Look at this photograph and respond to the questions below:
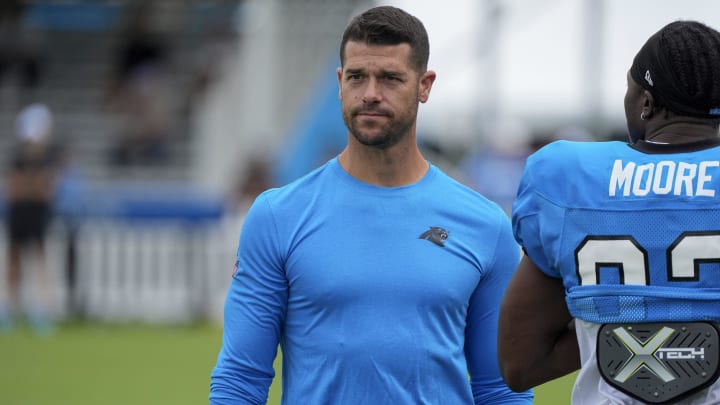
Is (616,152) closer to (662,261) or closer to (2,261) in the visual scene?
(662,261)

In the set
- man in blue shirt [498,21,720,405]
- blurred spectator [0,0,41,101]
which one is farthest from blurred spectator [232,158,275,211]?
man in blue shirt [498,21,720,405]

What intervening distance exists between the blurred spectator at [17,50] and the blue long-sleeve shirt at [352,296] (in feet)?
69.2

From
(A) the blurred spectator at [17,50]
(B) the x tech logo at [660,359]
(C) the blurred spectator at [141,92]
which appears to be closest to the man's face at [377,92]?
(B) the x tech logo at [660,359]

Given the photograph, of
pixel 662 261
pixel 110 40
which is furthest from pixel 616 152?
pixel 110 40

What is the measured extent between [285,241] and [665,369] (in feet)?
3.78

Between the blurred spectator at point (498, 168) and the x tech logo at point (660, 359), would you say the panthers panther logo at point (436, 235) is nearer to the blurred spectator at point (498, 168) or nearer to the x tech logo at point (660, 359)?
the x tech logo at point (660, 359)

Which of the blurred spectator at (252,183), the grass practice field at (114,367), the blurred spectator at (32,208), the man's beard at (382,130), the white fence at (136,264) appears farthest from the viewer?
the white fence at (136,264)

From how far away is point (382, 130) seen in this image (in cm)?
383

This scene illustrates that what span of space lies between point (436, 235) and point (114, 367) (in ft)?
28.2

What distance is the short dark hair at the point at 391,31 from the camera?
3.83 metres

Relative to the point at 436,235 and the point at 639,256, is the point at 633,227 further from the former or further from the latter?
the point at 436,235

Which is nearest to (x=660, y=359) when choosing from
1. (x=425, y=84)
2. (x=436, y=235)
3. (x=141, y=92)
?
(x=436, y=235)

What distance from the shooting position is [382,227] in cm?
381

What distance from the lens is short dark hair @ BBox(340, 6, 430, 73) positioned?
383cm
